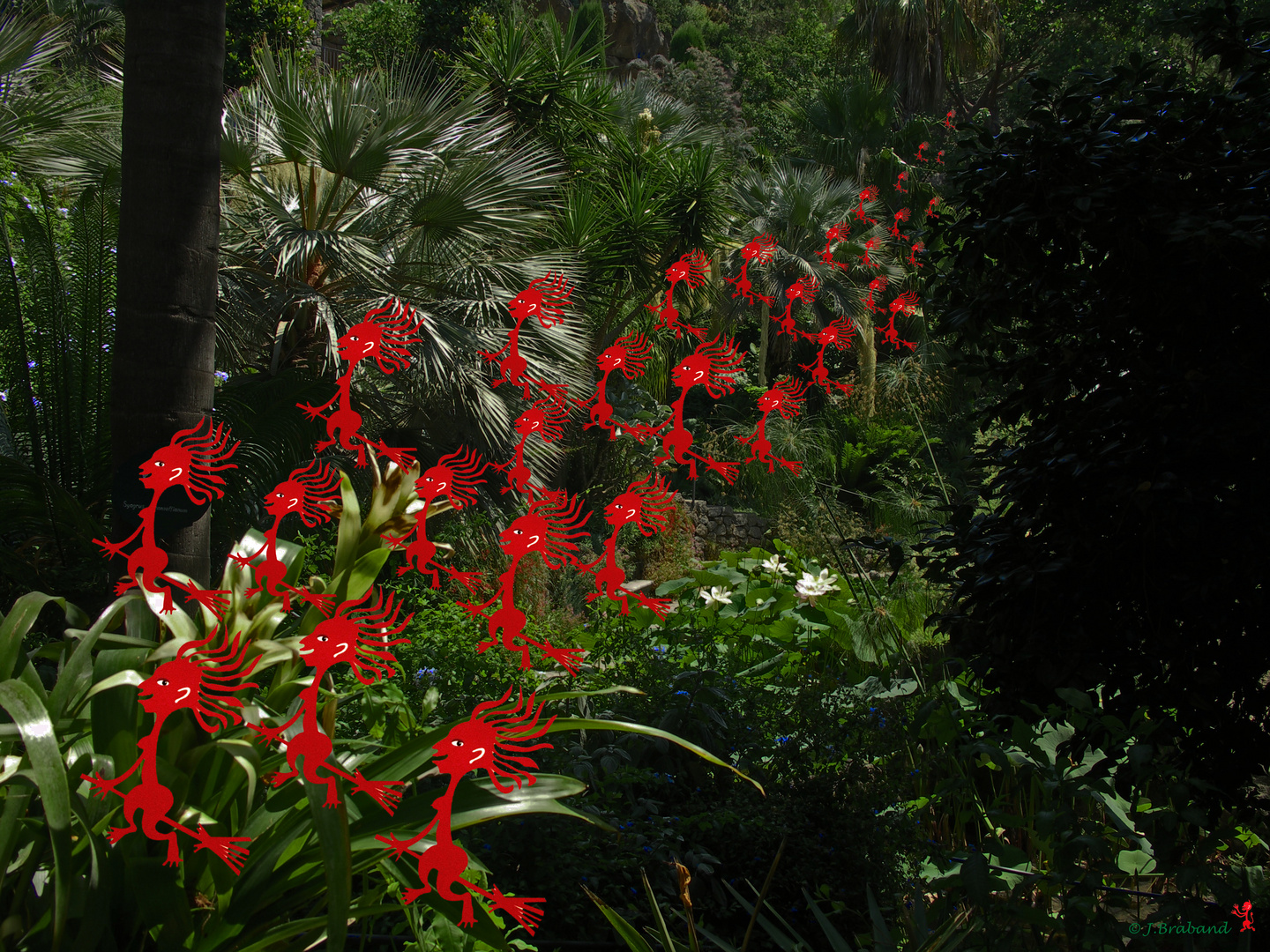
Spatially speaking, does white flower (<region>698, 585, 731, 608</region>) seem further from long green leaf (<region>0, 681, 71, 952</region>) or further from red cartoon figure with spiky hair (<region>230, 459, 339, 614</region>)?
long green leaf (<region>0, 681, 71, 952</region>)

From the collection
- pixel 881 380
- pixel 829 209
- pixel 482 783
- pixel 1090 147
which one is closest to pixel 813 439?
pixel 881 380

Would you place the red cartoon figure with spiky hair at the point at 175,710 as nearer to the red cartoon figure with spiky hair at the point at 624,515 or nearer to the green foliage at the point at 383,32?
the red cartoon figure with spiky hair at the point at 624,515

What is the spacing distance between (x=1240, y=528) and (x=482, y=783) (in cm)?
142

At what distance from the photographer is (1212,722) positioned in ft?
5.18

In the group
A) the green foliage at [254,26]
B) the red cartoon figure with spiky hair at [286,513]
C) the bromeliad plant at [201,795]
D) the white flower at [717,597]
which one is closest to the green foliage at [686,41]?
the green foliage at [254,26]

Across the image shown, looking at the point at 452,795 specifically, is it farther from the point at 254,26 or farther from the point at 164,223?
the point at 254,26

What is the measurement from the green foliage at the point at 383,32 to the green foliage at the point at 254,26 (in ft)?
5.20

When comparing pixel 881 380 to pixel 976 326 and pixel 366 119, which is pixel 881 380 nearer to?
pixel 366 119

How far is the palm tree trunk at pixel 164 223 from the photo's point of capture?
1.69 m

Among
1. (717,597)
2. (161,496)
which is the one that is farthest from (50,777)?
(717,597)

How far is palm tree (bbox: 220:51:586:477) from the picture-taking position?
4031 millimetres

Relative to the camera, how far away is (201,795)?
144 centimetres

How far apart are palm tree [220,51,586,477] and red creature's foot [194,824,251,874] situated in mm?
2690

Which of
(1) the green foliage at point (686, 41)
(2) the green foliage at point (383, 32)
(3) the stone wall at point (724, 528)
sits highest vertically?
(1) the green foliage at point (686, 41)
